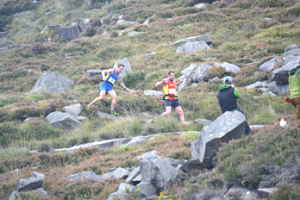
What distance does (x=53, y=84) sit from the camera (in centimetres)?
1619

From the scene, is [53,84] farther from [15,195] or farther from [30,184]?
[15,195]

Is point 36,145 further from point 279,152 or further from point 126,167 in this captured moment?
point 279,152

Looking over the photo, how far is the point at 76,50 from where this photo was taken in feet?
77.2

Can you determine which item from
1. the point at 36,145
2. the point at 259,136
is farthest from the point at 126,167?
the point at 36,145

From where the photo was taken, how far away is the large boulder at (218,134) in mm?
5473

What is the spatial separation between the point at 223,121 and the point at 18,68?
59.8 ft

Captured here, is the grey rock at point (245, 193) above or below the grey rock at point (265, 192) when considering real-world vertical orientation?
below

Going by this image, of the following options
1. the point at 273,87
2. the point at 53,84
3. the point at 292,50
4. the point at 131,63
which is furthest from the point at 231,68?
the point at 53,84

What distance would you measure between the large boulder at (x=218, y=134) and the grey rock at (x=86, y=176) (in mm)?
2181

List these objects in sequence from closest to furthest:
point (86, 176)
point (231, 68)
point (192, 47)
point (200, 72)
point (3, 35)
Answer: point (86, 176) → point (231, 68) → point (200, 72) → point (192, 47) → point (3, 35)

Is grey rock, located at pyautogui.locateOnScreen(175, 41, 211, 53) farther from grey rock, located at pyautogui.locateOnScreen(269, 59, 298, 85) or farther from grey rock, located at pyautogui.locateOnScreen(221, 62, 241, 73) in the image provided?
grey rock, located at pyautogui.locateOnScreen(269, 59, 298, 85)

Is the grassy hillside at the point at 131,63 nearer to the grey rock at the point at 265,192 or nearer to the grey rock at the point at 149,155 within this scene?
the grey rock at the point at 149,155

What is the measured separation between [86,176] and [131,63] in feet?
42.9

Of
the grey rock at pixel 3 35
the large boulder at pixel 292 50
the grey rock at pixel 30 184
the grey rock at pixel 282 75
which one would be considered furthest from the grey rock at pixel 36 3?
the grey rock at pixel 30 184
